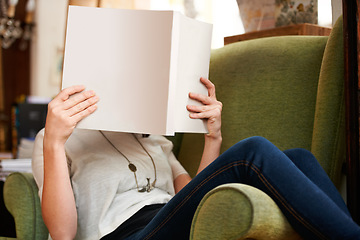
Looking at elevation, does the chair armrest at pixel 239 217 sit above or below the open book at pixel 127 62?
below

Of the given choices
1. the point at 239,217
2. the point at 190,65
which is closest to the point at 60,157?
the point at 190,65

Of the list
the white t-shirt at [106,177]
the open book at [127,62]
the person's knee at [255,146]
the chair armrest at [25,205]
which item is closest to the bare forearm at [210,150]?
the white t-shirt at [106,177]

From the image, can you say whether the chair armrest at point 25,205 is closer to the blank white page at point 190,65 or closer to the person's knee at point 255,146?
the blank white page at point 190,65

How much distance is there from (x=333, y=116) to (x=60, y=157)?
76 cm

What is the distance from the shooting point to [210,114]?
4.10 ft

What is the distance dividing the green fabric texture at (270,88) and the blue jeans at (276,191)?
32 cm

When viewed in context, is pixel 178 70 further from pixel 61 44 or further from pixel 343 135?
pixel 61 44

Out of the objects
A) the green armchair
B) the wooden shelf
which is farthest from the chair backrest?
the wooden shelf

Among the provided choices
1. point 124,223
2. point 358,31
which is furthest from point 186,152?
point 358,31

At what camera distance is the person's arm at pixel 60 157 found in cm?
105

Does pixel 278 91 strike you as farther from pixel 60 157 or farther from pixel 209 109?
pixel 60 157

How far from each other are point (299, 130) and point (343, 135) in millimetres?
149

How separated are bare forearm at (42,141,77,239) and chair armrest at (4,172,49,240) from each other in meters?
0.18

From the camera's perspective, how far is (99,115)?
1.09 m
